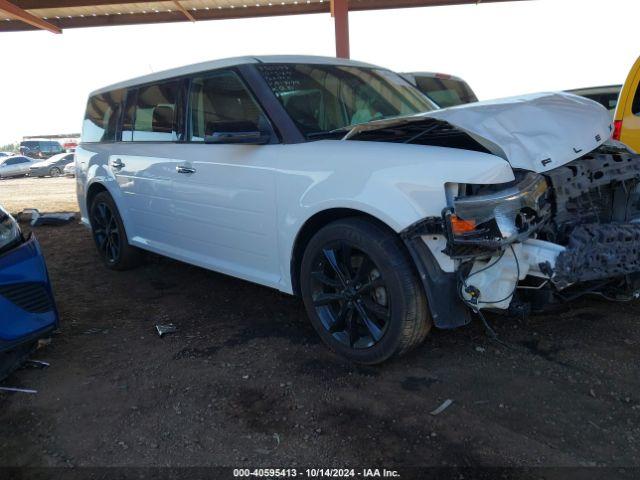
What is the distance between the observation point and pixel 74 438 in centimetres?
244

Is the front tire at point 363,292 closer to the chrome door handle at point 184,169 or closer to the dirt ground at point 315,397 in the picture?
the dirt ground at point 315,397

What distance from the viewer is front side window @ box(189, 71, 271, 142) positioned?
3.21 metres

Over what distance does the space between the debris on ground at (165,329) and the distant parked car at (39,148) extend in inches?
1636

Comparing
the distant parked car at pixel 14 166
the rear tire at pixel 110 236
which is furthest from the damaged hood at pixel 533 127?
the distant parked car at pixel 14 166

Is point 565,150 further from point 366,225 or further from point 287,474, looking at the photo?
point 287,474

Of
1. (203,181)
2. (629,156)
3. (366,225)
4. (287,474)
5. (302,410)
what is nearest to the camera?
(287,474)

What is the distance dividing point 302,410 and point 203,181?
1788mm

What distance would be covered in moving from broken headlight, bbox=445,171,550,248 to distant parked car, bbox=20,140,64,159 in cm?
4350

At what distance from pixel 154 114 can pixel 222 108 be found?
100 centimetres

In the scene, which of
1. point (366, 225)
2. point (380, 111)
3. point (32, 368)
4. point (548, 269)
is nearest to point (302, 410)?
point (366, 225)

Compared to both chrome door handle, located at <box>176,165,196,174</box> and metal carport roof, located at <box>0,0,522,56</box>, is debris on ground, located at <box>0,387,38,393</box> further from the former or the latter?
metal carport roof, located at <box>0,0,522,56</box>

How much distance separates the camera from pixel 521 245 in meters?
2.46

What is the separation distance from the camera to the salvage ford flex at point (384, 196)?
245 cm

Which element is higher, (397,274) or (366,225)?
(366,225)
